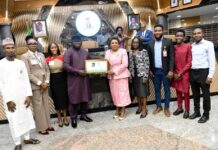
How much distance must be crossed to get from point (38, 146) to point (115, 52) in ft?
5.69

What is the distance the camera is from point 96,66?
3.70 metres

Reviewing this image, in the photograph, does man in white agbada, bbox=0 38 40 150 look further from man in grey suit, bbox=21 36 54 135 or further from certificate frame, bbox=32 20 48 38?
certificate frame, bbox=32 20 48 38

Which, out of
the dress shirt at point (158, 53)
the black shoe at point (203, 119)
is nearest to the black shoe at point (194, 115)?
the black shoe at point (203, 119)

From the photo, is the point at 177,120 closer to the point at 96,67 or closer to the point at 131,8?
the point at 96,67

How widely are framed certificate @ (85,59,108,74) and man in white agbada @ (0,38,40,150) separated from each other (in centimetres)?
95

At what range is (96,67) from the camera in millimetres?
3695

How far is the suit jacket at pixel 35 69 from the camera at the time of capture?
3.20m

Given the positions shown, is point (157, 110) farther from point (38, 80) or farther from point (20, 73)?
point (20, 73)

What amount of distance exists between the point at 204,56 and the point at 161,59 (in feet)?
2.09

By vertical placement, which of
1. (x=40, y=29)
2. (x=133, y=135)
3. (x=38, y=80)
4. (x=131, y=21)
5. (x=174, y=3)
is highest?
Result: (x=174, y=3)

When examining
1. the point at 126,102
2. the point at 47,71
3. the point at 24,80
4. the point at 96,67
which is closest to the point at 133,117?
the point at 126,102

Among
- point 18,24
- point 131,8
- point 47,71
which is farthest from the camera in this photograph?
point 131,8

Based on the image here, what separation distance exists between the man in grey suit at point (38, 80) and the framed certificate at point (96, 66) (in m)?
0.59

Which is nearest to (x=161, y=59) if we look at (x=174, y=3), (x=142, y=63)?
(x=142, y=63)
